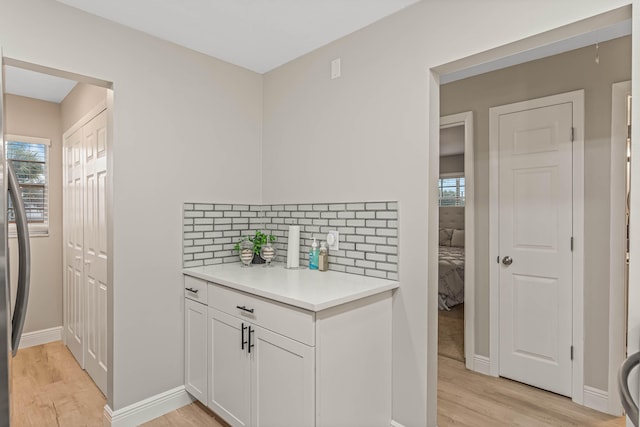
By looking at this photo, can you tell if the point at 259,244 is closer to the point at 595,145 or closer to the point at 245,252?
the point at 245,252

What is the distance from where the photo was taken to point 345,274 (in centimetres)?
223

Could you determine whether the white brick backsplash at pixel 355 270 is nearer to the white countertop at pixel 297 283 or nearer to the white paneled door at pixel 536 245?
the white countertop at pixel 297 283

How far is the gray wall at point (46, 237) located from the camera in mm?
3357

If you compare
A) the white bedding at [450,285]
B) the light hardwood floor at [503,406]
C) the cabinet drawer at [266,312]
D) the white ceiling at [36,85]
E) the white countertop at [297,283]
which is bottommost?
the light hardwood floor at [503,406]

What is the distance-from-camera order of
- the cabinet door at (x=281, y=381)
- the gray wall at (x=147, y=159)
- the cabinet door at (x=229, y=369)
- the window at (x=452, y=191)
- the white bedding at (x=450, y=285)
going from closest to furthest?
the cabinet door at (x=281, y=381)
the cabinet door at (x=229, y=369)
the gray wall at (x=147, y=159)
the white bedding at (x=450, y=285)
the window at (x=452, y=191)

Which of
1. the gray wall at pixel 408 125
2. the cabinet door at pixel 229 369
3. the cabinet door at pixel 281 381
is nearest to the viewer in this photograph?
the cabinet door at pixel 281 381

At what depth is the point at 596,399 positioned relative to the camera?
2.36 m

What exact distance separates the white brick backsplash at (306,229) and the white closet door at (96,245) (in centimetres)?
59

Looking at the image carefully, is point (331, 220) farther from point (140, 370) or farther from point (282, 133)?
point (140, 370)

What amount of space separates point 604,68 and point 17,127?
469 cm

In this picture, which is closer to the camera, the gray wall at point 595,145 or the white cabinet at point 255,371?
the white cabinet at point 255,371

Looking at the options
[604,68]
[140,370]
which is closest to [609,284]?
[604,68]

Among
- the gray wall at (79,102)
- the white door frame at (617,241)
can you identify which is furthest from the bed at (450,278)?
the gray wall at (79,102)

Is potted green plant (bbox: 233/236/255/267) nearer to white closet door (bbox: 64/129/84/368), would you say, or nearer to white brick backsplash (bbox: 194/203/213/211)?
white brick backsplash (bbox: 194/203/213/211)
